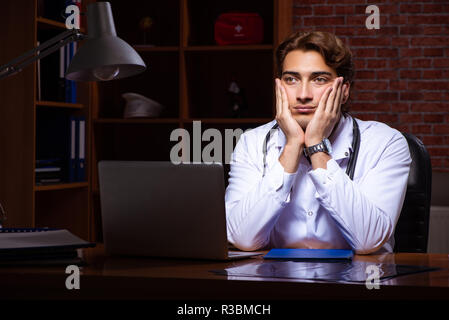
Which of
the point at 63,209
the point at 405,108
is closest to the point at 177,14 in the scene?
the point at 63,209

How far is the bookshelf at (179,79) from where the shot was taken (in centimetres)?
344

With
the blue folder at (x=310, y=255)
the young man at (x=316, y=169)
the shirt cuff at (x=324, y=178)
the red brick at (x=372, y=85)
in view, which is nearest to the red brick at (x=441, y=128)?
the red brick at (x=372, y=85)

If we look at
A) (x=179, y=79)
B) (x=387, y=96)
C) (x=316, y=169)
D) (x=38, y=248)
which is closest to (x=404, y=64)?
(x=387, y=96)

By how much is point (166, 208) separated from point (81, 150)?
205cm

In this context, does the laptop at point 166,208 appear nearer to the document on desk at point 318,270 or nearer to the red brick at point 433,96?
the document on desk at point 318,270

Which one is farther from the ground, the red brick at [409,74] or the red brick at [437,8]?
the red brick at [437,8]

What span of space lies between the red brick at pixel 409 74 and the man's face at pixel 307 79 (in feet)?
7.51

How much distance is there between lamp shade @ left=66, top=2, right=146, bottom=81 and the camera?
1440 mm

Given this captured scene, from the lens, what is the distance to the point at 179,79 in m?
3.49

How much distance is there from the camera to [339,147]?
1.99 m

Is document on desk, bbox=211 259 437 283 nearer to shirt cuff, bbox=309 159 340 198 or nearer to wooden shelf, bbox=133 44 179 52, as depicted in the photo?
Result: shirt cuff, bbox=309 159 340 198

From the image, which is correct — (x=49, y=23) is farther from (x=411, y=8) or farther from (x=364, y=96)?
(x=411, y=8)

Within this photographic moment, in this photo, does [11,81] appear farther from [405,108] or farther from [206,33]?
[405,108]
